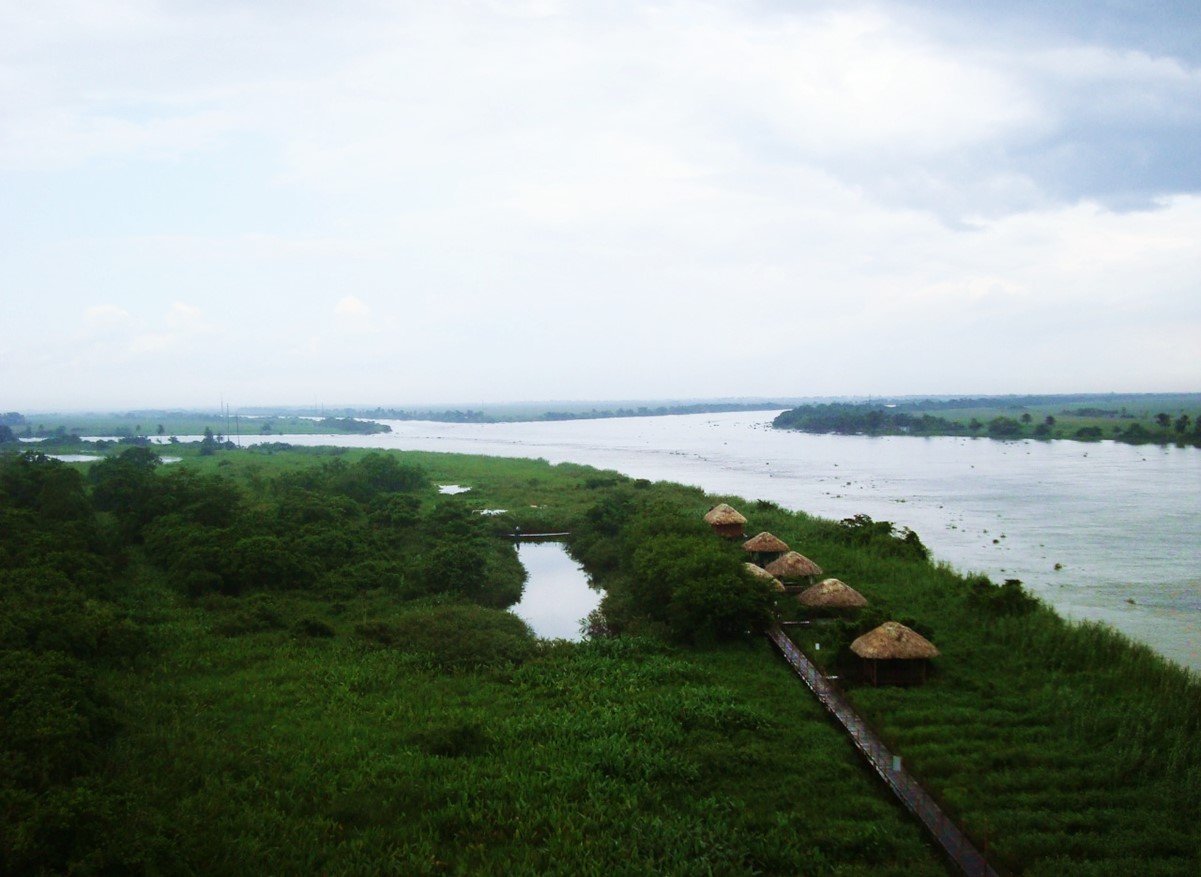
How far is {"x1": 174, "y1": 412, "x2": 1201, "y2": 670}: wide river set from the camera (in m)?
21.3

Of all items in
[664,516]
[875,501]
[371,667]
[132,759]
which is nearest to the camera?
[132,759]

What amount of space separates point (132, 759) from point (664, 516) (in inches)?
618

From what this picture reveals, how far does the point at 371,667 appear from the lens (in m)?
15.6

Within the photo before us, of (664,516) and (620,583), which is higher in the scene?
(664,516)

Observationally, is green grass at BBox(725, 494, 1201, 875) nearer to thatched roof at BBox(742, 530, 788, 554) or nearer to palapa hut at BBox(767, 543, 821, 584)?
palapa hut at BBox(767, 543, 821, 584)

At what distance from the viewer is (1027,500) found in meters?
37.4

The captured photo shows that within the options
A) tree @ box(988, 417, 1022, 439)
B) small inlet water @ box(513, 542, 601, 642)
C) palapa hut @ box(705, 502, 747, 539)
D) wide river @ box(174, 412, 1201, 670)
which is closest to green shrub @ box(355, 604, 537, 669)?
small inlet water @ box(513, 542, 601, 642)

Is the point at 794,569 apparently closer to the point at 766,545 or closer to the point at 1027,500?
the point at 766,545

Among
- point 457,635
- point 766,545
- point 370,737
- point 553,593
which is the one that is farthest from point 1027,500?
point 370,737

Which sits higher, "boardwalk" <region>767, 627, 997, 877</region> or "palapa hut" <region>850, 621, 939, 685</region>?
"palapa hut" <region>850, 621, 939, 685</region>

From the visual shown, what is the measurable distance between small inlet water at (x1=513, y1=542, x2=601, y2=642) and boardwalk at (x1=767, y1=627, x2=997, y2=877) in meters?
6.59

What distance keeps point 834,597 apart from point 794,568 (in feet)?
10.0

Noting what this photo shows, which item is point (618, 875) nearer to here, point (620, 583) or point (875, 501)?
point (620, 583)

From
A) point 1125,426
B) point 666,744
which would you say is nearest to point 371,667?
point 666,744
